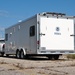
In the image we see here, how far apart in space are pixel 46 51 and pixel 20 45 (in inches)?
178

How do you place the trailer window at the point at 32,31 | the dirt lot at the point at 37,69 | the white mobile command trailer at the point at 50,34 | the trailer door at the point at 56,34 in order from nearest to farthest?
1. the dirt lot at the point at 37,69
2. the white mobile command trailer at the point at 50,34
3. the trailer door at the point at 56,34
4. the trailer window at the point at 32,31

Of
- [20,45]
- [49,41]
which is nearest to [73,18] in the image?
[49,41]

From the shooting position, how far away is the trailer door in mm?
21078

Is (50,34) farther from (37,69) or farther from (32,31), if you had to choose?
(37,69)

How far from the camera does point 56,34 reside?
70.3 feet

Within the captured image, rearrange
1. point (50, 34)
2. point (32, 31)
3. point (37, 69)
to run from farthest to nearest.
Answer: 1. point (32, 31)
2. point (50, 34)
3. point (37, 69)

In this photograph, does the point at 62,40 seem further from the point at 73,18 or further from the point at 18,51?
the point at 18,51

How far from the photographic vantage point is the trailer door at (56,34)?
21.1 metres

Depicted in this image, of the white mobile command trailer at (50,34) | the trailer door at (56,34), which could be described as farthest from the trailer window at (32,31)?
the trailer door at (56,34)

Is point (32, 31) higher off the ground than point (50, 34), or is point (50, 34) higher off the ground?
point (32, 31)

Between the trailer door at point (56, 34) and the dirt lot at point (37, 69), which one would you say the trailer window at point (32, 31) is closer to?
the trailer door at point (56, 34)

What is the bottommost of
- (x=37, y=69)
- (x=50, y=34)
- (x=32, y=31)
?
(x=37, y=69)

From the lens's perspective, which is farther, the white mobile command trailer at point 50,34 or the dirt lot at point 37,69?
the white mobile command trailer at point 50,34

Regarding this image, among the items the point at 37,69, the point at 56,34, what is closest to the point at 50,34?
the point at 56,34
